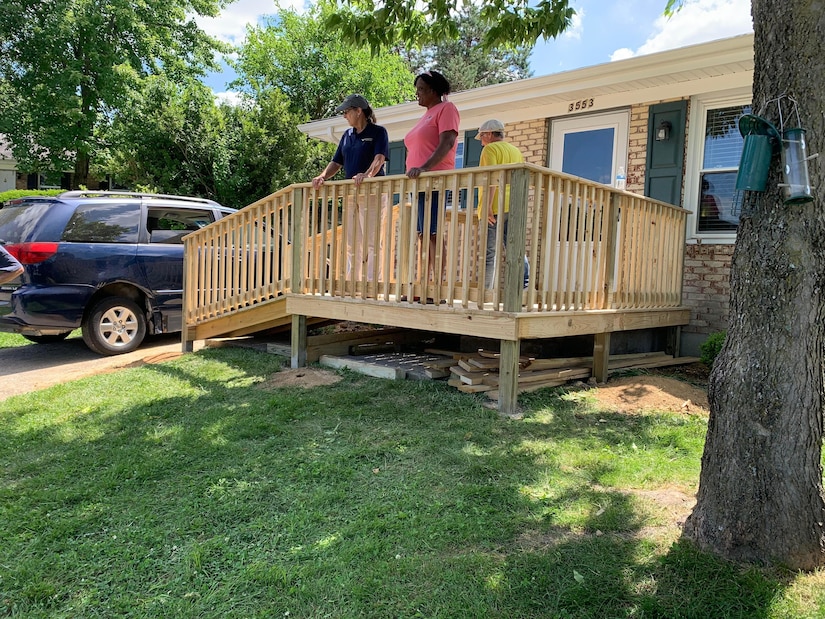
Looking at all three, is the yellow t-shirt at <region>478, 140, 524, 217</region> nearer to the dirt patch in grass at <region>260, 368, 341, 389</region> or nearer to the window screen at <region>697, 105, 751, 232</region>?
the dirt patch in grass at <region>260, 368, 341, 389</region>

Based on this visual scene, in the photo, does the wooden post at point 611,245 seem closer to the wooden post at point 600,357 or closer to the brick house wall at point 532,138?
the wooden post at point 600,357

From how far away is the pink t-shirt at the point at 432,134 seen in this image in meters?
4.84

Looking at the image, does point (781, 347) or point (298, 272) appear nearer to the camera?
point (781, 347)

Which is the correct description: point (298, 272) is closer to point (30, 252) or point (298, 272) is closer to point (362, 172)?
point (362, 172)

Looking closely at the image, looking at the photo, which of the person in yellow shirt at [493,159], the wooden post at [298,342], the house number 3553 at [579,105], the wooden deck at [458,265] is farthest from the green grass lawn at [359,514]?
the house number 3553 at [579,105]

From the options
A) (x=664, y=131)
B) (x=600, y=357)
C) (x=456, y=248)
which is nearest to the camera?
(x=456, y=248)

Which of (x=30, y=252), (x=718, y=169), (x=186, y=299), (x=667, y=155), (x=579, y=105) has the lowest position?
(x=186, y=299)

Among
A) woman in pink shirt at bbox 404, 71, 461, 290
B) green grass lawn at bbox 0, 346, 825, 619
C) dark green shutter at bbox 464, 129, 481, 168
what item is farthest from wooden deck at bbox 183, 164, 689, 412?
dark green shutter at bbox 464, 129, 481, 168

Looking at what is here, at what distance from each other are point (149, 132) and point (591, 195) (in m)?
14.2

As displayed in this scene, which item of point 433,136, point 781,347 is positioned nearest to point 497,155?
point 433,136

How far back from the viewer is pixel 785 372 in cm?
223

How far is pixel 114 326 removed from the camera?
722 cm

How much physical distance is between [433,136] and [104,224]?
431 centimetres

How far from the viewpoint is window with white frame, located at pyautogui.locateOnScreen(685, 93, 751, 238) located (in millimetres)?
6832
